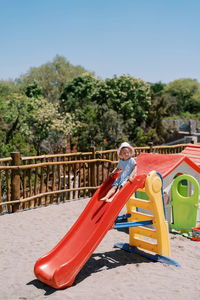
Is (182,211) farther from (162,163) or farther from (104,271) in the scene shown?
(104,271)

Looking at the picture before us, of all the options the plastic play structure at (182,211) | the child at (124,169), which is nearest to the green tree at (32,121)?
the plastic play structure at (182,211)

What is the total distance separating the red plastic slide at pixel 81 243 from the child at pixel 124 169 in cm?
14

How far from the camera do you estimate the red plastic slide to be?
4.32 metres

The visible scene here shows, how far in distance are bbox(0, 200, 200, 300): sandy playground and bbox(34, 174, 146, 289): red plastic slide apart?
7.1 inches

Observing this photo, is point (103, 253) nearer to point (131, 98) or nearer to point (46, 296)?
point (46, 296)

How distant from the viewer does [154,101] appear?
101ft

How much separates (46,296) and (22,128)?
19168mm

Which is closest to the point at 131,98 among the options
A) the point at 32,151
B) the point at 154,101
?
the point at 154,101

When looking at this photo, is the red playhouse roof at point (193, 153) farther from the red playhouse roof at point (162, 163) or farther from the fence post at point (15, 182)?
the fence post at point (15, 182)

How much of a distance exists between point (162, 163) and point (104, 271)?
279 centimetres

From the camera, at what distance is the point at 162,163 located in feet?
22.7

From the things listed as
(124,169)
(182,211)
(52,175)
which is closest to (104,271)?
(124,169)

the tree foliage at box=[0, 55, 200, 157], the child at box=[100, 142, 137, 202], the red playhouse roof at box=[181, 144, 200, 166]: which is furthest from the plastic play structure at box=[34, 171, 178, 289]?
the tree foliage at box=[0, 55, 200, 157]

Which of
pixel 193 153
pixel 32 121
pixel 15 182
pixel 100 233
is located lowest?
pixel 100 233
